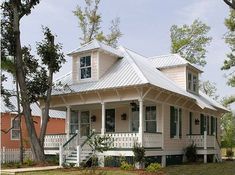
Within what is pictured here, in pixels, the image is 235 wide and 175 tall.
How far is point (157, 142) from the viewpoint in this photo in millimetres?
22188

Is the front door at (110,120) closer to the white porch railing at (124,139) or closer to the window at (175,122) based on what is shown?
the window at (175,122)

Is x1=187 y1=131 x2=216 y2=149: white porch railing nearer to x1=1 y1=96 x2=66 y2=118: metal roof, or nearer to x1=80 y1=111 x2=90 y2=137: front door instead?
x1=80 y1=111 x2=90 y2=137: front door

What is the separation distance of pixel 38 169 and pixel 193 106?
1260 centimetres

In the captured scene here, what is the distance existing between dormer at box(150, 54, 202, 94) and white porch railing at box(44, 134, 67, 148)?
845cm

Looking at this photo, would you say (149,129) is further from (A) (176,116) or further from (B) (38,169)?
(B) (38,169)

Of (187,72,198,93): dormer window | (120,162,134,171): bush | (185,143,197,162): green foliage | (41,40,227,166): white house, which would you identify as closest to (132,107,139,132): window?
(41,40,227,166): white house

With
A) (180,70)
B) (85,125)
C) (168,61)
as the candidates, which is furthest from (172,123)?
(168,61)

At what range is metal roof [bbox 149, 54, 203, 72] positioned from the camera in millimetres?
27875

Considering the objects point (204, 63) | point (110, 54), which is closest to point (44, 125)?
point (110, 54)

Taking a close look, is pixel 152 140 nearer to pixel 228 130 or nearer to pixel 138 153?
pixel 138 153

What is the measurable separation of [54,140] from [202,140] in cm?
917

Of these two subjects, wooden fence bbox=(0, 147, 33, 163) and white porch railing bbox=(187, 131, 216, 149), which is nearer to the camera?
wooden fence bbox=(0, 147, 33, 163)

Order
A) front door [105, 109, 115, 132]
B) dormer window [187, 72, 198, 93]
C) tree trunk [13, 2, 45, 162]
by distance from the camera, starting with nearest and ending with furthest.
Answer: tree trunk [13, 2, 45, 162] → front door [105, 109, 115, 132] → dormer window [187, 72, 198, 93]

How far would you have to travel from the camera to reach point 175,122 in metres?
25.0
